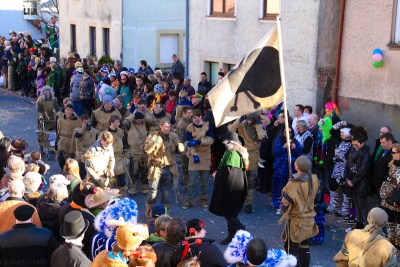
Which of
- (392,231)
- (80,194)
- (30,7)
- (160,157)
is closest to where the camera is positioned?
(80,194)

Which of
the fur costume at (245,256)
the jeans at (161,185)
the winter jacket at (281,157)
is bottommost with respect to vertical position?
the jeans at (161,185)

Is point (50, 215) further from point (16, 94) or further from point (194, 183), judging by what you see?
point (16, 94)

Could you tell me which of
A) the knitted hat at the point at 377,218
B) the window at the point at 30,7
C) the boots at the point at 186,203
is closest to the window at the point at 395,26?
the boots at the point at 186,203

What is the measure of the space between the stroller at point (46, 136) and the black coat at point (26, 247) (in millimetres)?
8519

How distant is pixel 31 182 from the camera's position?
27.0 ft

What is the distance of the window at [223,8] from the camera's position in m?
16.3

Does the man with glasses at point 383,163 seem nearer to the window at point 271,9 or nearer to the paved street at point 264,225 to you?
the paved street at point 264,225

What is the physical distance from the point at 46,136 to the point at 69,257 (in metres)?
9.37

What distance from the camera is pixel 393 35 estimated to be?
11.6 meters

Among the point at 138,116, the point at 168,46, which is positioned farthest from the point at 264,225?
the point at 168,46

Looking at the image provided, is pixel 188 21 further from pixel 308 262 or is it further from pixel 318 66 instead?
pixel 308 262

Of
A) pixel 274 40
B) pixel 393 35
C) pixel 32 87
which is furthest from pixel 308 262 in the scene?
pixel 32 87

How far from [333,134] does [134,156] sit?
356cm

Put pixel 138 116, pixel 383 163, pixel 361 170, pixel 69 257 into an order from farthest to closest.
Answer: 1. pixel 138 116
2. pixel 361 170
3. pixel 383 163
4. pixel 69 257
